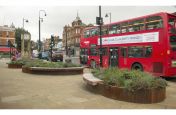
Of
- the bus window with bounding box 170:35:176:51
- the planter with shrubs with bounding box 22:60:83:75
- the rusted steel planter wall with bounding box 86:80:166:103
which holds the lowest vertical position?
the rusted steel planter wall with bounding box 86:80:166:103

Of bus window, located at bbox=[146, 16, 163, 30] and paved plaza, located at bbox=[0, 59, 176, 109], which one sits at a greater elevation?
bus window, located at bbox=[146, 16, 163, 30]

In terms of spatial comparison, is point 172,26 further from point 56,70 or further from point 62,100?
point 62,100

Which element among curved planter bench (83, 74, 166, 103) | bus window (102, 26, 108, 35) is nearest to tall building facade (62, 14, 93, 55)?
bus window (102, 26, 108, 35)

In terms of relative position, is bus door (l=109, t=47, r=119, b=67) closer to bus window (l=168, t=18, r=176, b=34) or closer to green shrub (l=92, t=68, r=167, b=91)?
bus window (l=168, t=18, r=176, b=34)

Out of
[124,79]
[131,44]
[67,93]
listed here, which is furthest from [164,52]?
[67,93]

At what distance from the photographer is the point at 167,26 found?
44.0 feet

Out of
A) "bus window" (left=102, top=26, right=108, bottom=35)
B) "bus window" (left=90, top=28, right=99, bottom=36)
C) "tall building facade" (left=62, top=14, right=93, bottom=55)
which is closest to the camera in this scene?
"bus window" (left=102, top=26, right=108, bottom=35)

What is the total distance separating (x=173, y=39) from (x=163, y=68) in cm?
170

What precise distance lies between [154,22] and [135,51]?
2442 millimetres

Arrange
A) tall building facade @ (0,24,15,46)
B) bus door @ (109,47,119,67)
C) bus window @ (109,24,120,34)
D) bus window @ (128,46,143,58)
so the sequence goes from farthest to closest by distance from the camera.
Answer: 1. tall building facade @ (0,24,15,46)
2. bus door @ (109,47,119,67)
3. bus window @ (109,24,120,34)
4. bus window @ (128,46,143,58)

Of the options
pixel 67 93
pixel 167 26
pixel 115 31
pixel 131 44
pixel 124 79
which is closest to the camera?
pixel 124 79

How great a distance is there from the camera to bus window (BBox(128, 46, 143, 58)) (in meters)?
15.2

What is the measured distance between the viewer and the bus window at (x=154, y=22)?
1368 cm

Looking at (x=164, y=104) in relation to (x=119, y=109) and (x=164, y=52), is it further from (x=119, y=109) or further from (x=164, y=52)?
(x=164, y=52)
